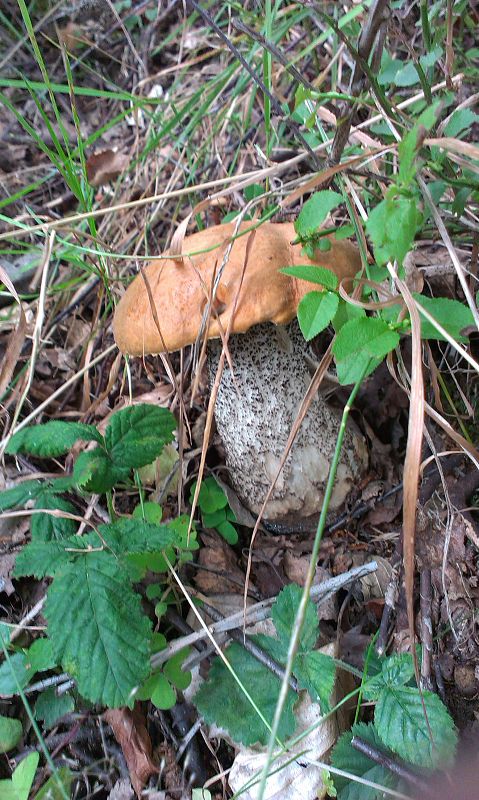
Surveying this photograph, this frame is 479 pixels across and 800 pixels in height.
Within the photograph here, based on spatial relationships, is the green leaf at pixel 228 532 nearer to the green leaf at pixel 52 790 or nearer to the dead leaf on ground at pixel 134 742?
the dead leaf on ground at pixel 134 742

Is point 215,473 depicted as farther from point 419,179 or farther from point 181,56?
point 181,56

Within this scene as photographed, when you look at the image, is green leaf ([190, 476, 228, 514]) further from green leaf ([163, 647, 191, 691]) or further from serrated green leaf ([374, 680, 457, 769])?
serrated green leaf ([374, 680, 457, 769])

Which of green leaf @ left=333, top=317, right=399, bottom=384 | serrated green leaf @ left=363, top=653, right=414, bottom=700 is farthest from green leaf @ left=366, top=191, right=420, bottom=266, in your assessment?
serrated green leaf @ left=363, top=653, right=414, bottom=700

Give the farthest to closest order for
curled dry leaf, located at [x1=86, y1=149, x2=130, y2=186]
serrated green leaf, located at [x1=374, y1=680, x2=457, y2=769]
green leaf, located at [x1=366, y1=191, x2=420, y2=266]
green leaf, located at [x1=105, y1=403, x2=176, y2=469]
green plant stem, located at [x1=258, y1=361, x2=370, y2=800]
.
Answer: curled dry leaf, located at [x1=86, y1=149, x2=130, y2=186], green leaf, located at [x1=105, y1=403, x2=176, y2=469], serrated green leaf, located at [x1=374, y1=680, x2=457, y2=769], green leaf, located at [x1=366, y1=191, x2=420, y2=266], green plant stem, located at [x1=258, y1=361, x2=370, y2=800]

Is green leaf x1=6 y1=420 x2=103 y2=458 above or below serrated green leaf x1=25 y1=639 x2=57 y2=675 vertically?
above

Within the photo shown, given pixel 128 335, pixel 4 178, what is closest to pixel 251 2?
pixel 4 178

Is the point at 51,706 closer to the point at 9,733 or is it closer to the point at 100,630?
the point at 9,733
